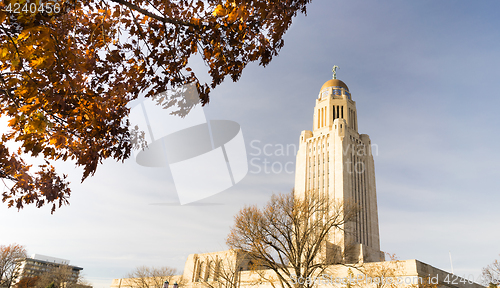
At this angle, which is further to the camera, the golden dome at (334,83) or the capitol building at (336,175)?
the golden dome at (334,83)

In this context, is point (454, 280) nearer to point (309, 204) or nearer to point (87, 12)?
point (309, 204)

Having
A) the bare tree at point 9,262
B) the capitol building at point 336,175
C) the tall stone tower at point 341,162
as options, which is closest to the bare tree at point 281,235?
the capitol building at point 336,175

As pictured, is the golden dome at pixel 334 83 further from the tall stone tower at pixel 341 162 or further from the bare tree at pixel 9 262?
the bare tree at pixel 9 262

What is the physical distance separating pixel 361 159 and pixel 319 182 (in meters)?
12.1

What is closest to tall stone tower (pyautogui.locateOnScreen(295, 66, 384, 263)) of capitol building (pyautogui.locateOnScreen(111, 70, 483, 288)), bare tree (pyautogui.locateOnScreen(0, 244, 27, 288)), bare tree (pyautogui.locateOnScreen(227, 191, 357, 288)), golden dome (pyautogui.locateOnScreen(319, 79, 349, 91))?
capitol building (pyautogui.locateOnScreen(111, 70, 483, 288))

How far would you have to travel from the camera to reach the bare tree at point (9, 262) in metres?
49.0

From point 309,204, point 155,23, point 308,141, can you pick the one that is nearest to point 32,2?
point 155,23

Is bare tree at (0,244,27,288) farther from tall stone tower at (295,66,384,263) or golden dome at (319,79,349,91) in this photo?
golden dome at (319,79,349,91)

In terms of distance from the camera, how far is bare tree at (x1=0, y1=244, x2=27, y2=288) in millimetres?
49031

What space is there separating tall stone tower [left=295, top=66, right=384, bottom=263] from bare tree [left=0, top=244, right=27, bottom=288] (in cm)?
5299

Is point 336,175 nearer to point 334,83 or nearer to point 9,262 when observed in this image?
point 334,83

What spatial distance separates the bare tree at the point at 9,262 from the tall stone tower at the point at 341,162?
174 feet

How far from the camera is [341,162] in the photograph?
5909cm

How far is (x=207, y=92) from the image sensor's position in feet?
15.4
